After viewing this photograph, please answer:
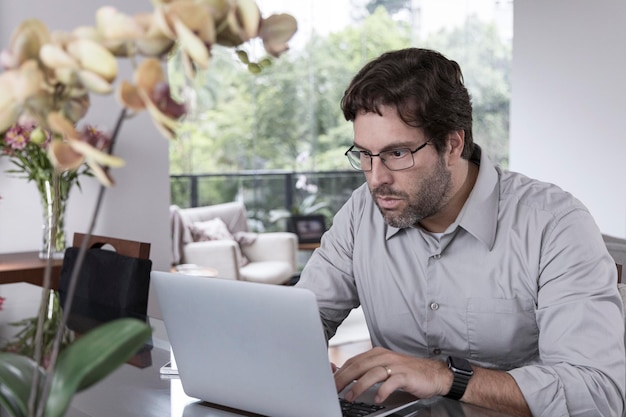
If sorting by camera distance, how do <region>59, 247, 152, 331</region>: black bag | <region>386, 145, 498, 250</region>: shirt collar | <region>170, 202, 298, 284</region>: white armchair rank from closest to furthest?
<region>386, 145, 498, 250</region>: shirt collar, <region>59, 247, 152, 331</region>: black bag, <region>170, 202, 298, 284</region>: white armchair

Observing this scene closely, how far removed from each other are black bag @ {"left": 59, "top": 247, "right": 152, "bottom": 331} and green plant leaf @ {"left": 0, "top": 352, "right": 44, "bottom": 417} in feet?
4.58

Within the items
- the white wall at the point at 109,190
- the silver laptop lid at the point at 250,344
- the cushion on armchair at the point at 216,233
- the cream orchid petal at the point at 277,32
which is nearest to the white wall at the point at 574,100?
the white wall at the point at 109,190

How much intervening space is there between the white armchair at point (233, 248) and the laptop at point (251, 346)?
432cm

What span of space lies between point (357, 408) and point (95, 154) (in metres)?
0.89

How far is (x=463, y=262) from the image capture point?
1.84 meters

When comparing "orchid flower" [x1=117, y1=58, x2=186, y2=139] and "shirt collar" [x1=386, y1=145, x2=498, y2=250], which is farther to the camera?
"shirt collar" [x1=386, y1=145, x2=498, y2=250]

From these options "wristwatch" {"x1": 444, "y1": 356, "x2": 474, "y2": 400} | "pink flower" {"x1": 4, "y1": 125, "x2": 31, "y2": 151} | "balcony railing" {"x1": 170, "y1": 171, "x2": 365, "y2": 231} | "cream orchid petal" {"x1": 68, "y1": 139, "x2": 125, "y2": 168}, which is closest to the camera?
"cream orchid petal" {"x1": 68, "y1": 139, "x2": 125, "y2": 168}

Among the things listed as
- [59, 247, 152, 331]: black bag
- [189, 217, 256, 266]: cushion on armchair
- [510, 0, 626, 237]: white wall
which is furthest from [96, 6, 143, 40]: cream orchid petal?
[189, 217, 256, 266]: cushion on armchair

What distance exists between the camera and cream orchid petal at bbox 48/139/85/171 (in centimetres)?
64

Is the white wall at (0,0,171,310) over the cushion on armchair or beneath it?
over

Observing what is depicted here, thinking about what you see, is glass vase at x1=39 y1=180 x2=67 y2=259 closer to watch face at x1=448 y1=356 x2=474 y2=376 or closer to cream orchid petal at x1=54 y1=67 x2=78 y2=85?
watch face at x1=448 y1=356 x2=474 y2=376

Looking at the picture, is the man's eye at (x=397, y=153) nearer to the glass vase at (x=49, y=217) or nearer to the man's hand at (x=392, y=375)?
the man's hand at (x=392, y=375)

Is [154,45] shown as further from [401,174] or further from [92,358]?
[401,174]

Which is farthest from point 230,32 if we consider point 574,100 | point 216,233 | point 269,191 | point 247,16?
point 269,191
